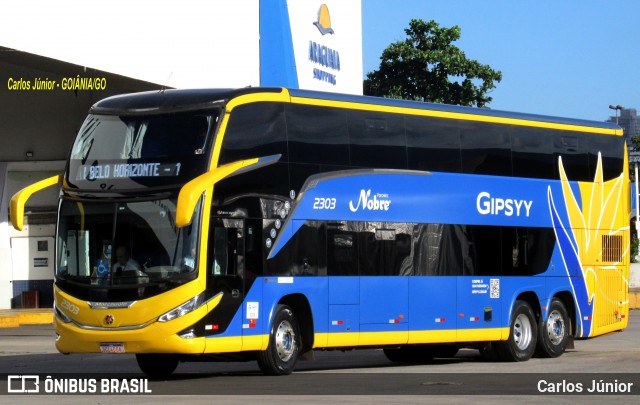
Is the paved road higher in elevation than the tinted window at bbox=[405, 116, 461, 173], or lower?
lower

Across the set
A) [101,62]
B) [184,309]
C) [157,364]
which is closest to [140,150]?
[184,309]

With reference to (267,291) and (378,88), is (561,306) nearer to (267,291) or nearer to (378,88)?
(267,291)

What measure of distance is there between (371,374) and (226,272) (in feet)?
9.41

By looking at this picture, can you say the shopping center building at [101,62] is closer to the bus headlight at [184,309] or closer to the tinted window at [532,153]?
→ the tinted window at [532,153]

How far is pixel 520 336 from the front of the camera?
23.8m

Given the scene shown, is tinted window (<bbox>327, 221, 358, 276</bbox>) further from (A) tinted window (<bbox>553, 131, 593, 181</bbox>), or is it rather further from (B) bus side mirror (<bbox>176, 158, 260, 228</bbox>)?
(A) tinted window (<bbox>553, 131, 593, 181</bbox>)

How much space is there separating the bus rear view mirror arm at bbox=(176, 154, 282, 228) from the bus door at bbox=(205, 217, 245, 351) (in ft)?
2.18

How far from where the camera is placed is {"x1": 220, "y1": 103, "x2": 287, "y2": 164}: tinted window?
1844cm

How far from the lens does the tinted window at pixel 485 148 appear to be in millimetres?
22875

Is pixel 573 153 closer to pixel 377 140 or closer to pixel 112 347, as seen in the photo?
pixel 377 140

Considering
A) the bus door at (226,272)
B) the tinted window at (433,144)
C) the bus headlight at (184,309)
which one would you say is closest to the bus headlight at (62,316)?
the bus headlight at (184,309)

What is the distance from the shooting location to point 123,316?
17891mm

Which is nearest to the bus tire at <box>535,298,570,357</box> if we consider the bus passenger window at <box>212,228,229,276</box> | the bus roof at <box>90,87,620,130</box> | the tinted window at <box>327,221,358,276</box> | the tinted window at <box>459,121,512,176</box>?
the tinted window at <box>459,121,512,176</box>

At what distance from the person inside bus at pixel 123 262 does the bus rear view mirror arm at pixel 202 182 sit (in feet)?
3.30
